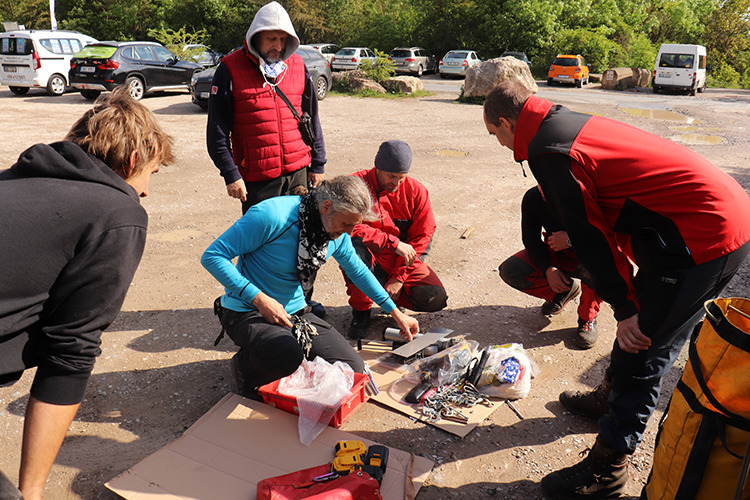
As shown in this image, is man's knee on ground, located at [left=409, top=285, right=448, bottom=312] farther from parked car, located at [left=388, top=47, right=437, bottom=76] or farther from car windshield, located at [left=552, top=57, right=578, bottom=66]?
parked car, located at [left=388, top=47, right=437, bottom=76]

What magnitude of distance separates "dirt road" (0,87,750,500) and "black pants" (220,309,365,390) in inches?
12.5

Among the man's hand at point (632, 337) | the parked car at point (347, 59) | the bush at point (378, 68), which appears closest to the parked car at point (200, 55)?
the bush at point (378, 68)

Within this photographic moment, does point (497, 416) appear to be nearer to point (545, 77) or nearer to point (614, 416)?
point (614, 416)

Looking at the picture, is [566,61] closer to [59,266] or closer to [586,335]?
[586,335]

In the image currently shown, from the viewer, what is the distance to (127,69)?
1434 cm

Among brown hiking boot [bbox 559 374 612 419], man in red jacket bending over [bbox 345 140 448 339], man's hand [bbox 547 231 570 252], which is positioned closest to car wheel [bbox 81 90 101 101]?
man in red jacket bending over [bbox 345 140 448 339]

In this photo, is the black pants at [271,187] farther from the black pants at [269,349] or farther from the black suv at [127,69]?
the black suv at [127,69]

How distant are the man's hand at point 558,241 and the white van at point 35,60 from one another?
49.3 feet

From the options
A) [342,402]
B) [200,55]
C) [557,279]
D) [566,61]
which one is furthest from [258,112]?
[566,61]

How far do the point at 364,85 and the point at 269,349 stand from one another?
633 inches

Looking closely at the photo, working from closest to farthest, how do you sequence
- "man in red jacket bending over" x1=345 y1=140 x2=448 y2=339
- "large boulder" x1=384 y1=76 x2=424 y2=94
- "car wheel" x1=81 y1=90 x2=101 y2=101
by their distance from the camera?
"man in red jacket bending over" x1=345 y1=140 x2=448 y2=339 → "car wheel" x1=81 y1=90 x2=101 y2=101 → "large boulder" x1=384 y1=76 x2=424 y2=94

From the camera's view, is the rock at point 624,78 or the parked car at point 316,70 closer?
the parked car at point 316,70

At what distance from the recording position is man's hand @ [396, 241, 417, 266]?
3.79m

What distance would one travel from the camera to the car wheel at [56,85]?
14.8m
